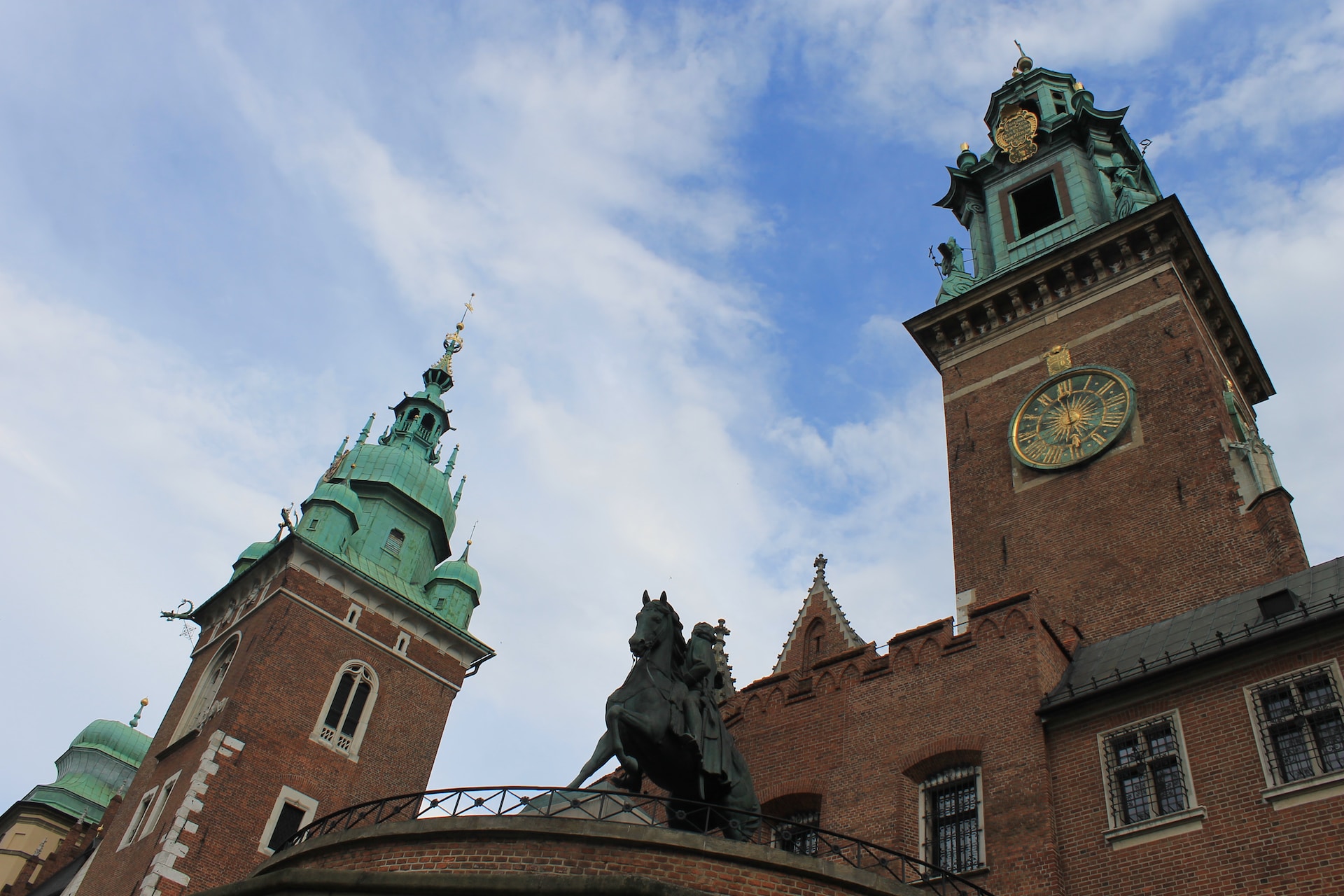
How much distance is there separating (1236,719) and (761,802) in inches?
327

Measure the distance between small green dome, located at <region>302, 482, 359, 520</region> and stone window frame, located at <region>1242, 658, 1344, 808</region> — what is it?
35184 mm

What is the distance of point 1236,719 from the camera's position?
16.1m

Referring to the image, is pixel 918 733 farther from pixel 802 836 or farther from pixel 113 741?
pixel 113 741

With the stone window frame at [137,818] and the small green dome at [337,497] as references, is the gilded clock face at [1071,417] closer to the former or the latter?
the small green dome at [337,497]

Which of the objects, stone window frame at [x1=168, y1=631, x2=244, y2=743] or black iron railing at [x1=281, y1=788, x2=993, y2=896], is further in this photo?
stone window frame at [x1=168, y1=631, x2=244, y2=743]

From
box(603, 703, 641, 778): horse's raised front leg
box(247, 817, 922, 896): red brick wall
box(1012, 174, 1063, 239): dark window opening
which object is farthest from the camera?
box(1012, 174, 1063, 239): dark window opening

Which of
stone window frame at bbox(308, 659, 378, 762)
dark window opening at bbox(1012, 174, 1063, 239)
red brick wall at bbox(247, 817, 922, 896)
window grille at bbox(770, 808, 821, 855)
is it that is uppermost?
dark window opening at bbox(1012, 174, 1063, 239)

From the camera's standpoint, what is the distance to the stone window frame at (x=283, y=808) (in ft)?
113

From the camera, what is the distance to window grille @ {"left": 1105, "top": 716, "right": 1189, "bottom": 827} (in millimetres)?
16188

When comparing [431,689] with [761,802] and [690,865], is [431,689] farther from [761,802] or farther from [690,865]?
[690,865]

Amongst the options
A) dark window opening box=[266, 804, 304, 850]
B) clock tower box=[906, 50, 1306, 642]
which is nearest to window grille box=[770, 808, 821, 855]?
clock tower box=[906, 50, 1306, 642]

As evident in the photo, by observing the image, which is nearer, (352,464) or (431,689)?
(431,689)

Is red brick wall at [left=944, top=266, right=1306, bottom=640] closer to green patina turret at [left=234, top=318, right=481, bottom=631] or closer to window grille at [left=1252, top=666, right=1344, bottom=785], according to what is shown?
window grille at [left=1252, top=666, right=1344, bottom=785]

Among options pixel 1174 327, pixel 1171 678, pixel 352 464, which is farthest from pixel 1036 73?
pixel 352 464
